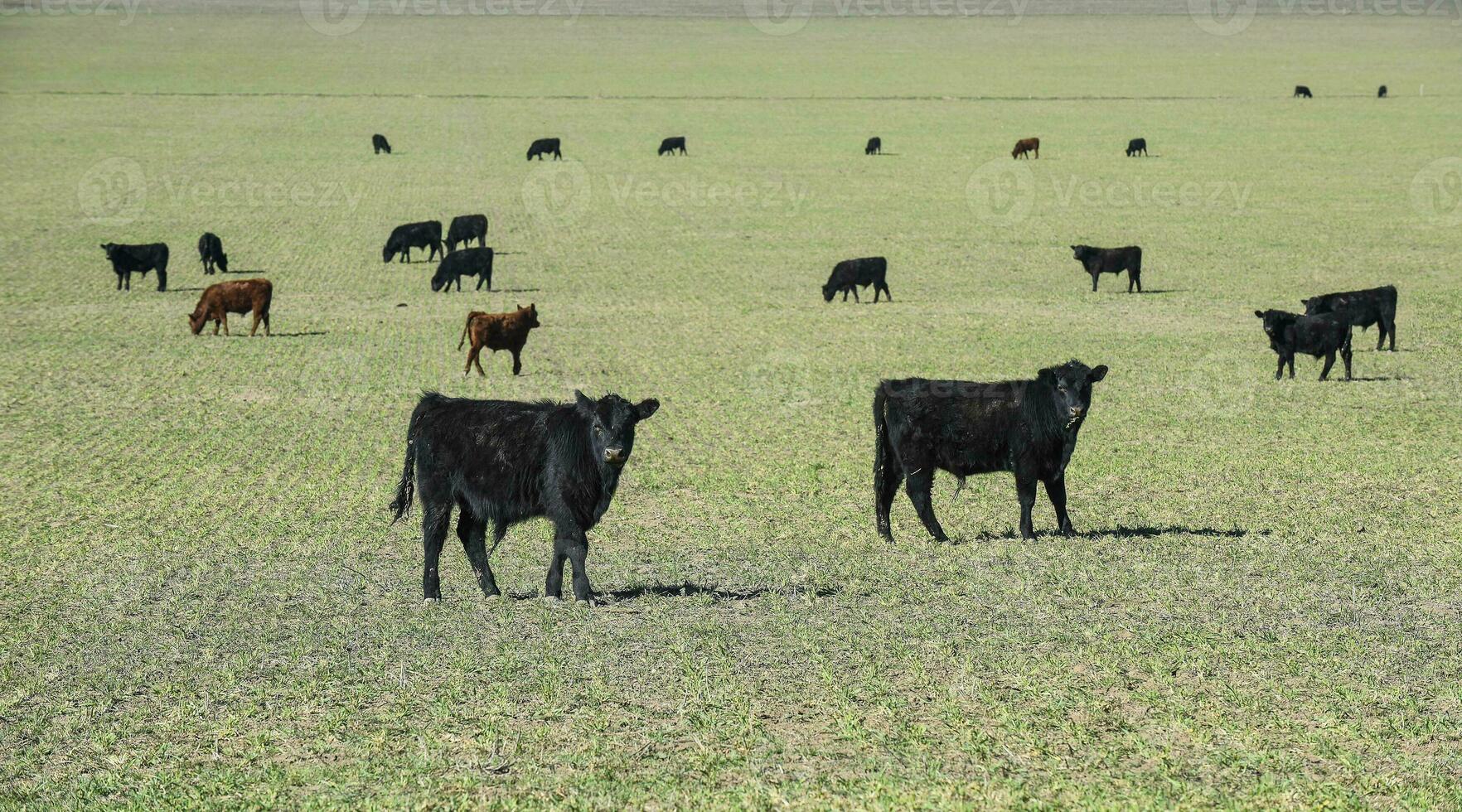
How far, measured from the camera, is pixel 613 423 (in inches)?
401

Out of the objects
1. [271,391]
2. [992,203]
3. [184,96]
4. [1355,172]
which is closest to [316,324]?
[271,391]

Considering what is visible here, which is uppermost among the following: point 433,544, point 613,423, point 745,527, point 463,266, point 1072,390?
point 463,266

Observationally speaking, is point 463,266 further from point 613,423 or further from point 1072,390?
point 613,423

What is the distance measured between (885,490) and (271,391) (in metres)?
11.1

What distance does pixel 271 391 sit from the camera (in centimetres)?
2117

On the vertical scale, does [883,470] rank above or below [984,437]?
below

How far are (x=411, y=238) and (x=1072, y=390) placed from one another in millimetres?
25982

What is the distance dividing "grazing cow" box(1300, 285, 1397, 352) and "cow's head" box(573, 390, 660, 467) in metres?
14.2

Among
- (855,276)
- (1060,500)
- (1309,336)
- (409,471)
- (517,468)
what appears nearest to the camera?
(517,468)

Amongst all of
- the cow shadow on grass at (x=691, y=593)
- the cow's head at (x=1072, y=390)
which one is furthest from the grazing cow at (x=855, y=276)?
the cow shadow on grass at (x=691, y=593)

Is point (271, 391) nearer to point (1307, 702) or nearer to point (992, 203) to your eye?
point (1307, 702)

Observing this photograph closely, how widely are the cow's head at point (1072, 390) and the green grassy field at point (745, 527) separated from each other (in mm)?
1031

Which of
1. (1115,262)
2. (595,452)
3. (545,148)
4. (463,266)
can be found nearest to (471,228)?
(463,266)

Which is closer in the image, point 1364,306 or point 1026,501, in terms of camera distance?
point 1026,501
